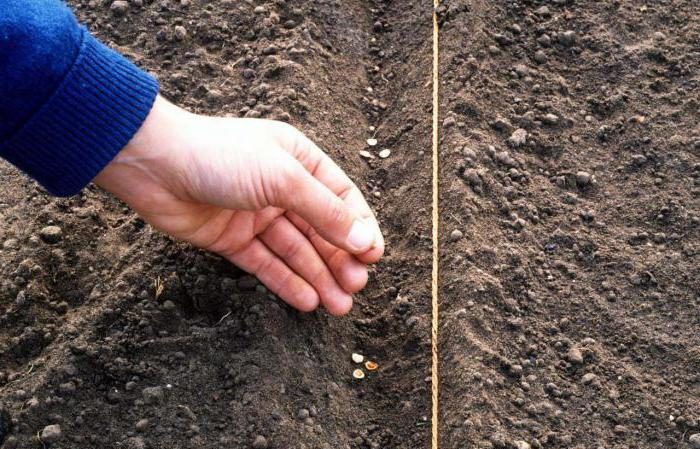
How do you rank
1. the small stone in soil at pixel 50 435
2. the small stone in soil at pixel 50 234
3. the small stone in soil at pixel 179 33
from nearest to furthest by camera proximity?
the small stone in soil at pixel 50 435 < the small stone in soil at pixel 50 234 < the small stone in soil at pixel 179 33

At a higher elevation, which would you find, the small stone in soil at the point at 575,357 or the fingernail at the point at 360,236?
the fingernail at the point at 360,236

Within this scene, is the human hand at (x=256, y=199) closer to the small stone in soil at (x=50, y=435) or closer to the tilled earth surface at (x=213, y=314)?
the tilled earth surface at (x=213, y=314)

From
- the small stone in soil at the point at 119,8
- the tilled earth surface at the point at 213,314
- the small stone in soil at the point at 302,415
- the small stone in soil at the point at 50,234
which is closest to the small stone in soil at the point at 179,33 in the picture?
the tilled earth surface at the point at 213,314

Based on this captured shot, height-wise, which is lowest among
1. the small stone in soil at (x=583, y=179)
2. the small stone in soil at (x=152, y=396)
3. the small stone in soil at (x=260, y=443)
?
the small stone in soil at (x=152, y=396)

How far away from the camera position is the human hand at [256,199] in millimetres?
2309

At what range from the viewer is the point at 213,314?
2588 mm

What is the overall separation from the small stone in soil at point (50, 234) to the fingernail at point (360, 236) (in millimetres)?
958

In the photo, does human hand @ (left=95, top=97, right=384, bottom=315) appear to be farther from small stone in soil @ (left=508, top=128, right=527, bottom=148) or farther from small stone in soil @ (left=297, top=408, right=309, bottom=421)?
small stone in soil @ (left=508, top=128, right=527, bottom=148)

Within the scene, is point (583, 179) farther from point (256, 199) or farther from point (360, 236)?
point (256, 199)

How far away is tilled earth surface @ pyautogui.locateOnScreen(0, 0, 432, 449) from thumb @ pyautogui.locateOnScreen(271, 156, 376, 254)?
321 mm

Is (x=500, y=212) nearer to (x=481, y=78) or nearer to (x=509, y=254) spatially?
(x=509, y=254)

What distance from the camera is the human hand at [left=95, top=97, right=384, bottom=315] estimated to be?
2.31 m

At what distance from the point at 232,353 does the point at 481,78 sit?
1423 millimetres

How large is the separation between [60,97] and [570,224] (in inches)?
63.5
